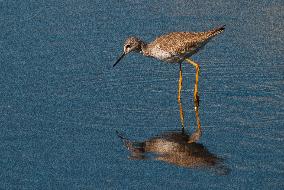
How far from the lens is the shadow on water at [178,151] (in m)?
8.12

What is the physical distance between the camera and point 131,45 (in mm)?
10406

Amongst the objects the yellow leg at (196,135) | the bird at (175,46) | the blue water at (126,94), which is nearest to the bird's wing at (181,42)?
the bird at (175,46)

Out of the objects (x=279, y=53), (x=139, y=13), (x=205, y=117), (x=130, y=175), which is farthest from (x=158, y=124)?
(x=139, y=13)

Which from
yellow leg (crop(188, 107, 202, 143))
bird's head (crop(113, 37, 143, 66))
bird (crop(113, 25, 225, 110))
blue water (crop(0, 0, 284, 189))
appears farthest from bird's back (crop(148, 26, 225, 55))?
yellow leg (crop(188, 107, 202, 143))

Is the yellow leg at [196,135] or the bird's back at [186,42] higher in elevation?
the bird's back at [186,42]

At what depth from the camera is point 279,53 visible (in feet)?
34.8

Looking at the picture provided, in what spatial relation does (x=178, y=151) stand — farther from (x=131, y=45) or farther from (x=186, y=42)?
(x=131, y=45)

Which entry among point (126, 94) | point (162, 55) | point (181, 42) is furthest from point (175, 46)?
point (126, 94)

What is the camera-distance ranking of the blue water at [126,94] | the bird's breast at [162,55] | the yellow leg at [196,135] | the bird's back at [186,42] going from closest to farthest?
the blue water at [126,94], the yellow leg at [196,135], the bird's back at [186,42], the bird's breast at [162,55]

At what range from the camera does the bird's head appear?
10.4 m

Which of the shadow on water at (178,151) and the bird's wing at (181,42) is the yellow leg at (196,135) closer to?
the shadow on water at (178,151)

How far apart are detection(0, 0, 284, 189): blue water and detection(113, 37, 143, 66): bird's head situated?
0.71 ft

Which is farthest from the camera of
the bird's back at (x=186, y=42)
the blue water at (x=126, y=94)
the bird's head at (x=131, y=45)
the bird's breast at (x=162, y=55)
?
the bird's head at (x=131, y=45)

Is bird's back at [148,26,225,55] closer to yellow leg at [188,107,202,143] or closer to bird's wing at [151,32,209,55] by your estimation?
bird's wing at [151,32,209,55]
